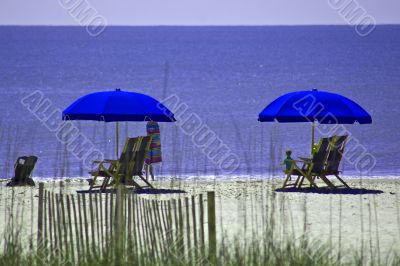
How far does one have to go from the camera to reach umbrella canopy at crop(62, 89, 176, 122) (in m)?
12.9

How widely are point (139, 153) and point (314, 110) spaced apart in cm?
244

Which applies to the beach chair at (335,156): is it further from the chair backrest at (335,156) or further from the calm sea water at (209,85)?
the calm sea water at (209,85)

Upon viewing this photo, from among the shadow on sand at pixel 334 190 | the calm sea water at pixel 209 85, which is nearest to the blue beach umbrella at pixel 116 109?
the calm sea water at pixel 209 85

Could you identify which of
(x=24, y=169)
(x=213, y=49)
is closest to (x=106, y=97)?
(x=24, y=169)

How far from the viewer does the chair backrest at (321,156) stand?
13.3m

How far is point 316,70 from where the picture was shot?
8300cm

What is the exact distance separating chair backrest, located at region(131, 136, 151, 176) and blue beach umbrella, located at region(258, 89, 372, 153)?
5.50 ft

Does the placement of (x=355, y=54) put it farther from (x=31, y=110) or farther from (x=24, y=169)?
(x=24, y=169)

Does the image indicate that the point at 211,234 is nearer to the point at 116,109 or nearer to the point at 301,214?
the point at 301,214

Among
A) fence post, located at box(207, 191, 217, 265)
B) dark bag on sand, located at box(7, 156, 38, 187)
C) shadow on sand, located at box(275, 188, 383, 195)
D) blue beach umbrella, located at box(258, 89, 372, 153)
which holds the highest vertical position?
blue beach umbrella, located at box(258, 89, 372, 153)

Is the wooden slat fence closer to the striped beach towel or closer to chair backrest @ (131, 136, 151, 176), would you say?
chair backrest @ (131, 136, 151, 176)

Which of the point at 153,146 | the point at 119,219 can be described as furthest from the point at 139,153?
the point at 119,219

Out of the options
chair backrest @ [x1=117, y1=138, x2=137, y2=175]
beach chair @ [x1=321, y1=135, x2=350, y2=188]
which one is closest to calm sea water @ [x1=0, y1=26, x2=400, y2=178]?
chair backrest @ [x1=117, y1=138, x2=137, y2=175]

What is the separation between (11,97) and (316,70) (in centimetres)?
3679
